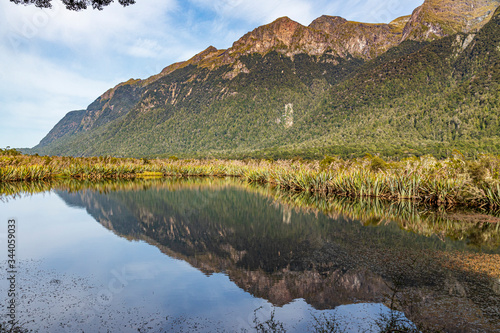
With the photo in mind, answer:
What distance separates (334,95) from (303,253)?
10784cm

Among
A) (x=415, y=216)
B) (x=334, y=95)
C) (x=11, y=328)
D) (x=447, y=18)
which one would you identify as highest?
(x=447, y=18)

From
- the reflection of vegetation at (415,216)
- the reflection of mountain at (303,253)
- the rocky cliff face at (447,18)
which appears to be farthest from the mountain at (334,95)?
the reflection of mountain at (303,253)

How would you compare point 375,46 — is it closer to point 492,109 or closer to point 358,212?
point 492,109

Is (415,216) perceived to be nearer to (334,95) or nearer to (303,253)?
(303,253)

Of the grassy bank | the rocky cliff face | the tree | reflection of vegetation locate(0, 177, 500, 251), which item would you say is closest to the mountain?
the rocky cliff face

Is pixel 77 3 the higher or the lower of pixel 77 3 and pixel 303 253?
the higher

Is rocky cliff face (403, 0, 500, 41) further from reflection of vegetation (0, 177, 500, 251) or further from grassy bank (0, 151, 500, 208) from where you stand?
reflection of vegetation (0, 177, 500, 251)

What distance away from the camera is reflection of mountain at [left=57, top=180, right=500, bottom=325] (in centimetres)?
580

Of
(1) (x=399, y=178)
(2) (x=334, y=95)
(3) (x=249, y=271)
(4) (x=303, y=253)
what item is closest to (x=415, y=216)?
(1) (x=399, y=178)

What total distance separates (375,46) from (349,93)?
75638 mm

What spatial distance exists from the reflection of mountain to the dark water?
0.12ft

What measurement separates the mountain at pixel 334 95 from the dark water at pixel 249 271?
56827 mm

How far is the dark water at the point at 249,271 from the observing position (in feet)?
15.9

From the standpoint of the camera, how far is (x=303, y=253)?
8.35 meters
